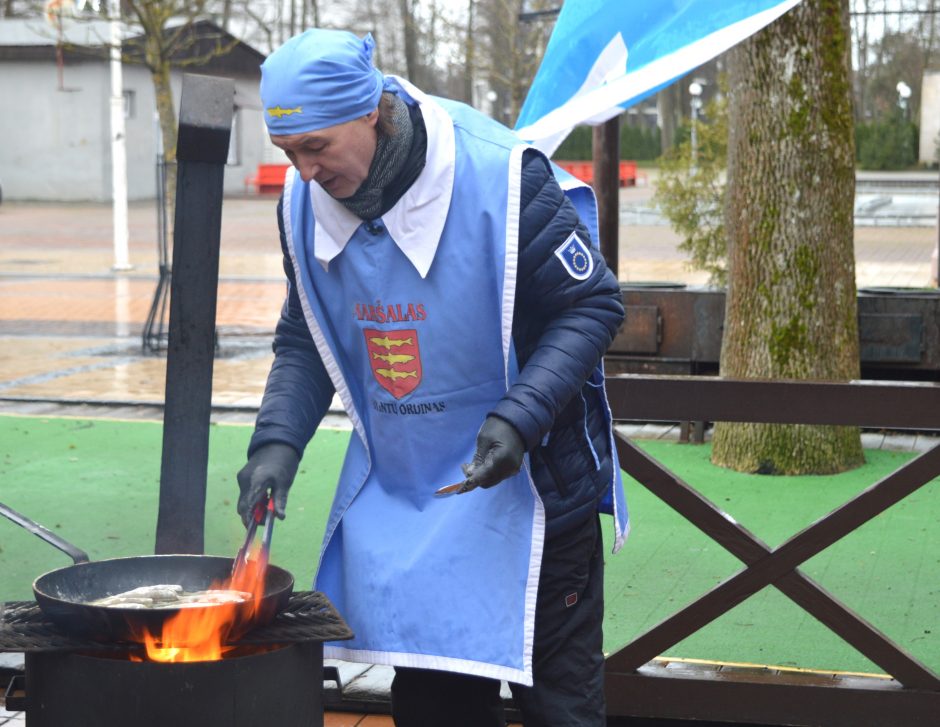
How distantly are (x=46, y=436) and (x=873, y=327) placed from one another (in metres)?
4.95

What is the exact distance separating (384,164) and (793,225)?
204 inches

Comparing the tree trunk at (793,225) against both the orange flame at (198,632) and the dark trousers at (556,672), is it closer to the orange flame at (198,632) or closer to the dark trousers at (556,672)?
the dark trousers at (556,672)

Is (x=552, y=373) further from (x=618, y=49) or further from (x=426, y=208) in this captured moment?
(x=618, y=49)

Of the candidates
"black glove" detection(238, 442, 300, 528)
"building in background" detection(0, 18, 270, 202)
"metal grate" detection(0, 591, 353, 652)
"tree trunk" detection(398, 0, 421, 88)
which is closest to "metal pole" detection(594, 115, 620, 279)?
"black glove" detection(238, 442, 300, 528)

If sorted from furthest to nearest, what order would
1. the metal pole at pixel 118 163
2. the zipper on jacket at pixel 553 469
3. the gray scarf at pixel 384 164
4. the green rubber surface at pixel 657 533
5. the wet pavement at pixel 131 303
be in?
the metal pole at pixel 118 163 < the wet pavement at pixel 131 303 < the green rubber surface at pixel 657 533 < the zipper on jacket at pixel 553 469 < the gray scarf at pixel 384 164

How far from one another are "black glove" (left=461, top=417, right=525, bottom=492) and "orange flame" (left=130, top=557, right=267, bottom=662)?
421 mm

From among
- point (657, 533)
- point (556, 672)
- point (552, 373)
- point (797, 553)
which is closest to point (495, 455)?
point (552, 373)

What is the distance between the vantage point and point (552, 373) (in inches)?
98.2

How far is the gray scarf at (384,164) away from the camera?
2.55m

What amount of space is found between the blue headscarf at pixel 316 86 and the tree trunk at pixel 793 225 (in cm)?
520

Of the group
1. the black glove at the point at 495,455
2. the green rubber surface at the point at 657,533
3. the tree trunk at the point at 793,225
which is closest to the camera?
the black glove at the point at 495,455

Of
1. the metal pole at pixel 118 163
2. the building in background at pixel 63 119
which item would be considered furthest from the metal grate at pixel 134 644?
the building in background at pixel 63 119

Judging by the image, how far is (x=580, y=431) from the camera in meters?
2.70

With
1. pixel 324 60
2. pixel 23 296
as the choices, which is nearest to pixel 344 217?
pixel 324 60
